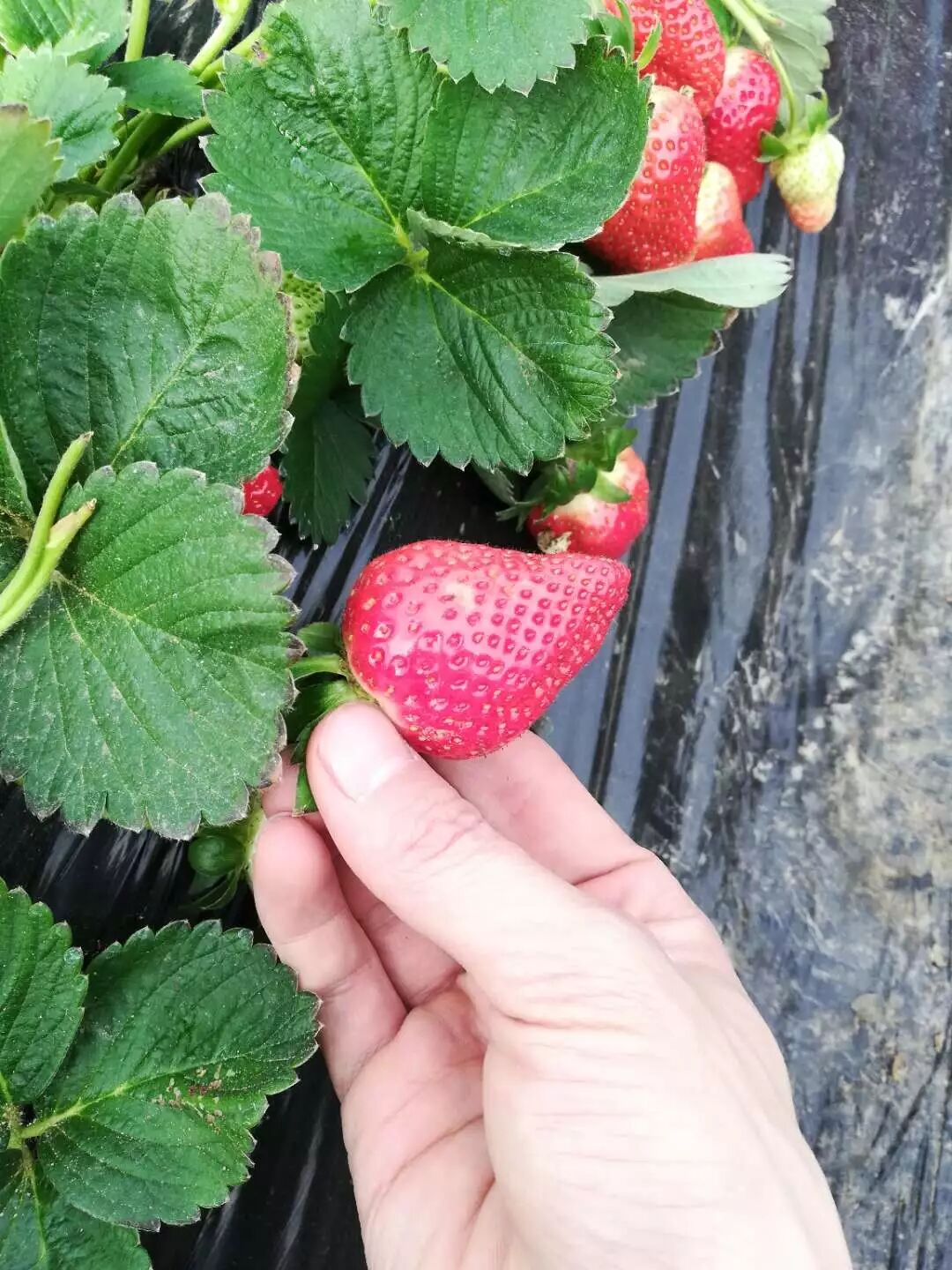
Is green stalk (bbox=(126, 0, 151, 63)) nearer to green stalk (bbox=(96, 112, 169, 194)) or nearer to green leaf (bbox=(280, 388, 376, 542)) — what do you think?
green stalk (bbox=(96, 112, 169, 194))

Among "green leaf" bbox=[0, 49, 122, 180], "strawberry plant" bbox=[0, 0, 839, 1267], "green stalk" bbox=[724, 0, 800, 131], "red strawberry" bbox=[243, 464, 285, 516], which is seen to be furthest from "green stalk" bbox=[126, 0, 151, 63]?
"green stalk" bbox=[724, 0, 800, 131]

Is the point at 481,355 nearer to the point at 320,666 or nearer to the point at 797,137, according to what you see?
the point at 320,666

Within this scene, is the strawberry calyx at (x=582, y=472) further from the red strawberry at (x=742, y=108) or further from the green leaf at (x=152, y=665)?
the green leaf at (x=152, y=665)

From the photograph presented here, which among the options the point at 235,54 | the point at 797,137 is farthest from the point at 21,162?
the point at 797,137

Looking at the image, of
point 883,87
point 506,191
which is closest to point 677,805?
point 506,191

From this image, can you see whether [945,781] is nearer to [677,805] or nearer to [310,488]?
[677,805]

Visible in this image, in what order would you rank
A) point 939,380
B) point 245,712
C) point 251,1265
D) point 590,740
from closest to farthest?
point 245,712 → point 251,1265 → point 590,740 → point 939,380
